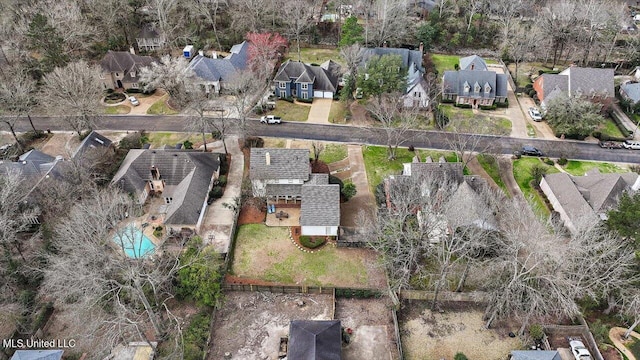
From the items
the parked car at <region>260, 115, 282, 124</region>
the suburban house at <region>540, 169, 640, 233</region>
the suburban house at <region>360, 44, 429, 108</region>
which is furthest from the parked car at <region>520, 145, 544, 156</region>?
the parked car at <region>260, 115, 282, 124</region>

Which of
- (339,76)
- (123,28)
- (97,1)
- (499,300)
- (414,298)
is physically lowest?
(414,298)

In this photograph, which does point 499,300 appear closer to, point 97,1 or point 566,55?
point 566,55

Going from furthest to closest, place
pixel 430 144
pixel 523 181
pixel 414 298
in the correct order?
1. pixel 430 144
2. pixel 523 181
3. pixel 414 298

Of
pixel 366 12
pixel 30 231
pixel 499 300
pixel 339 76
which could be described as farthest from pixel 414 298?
pixel 366 12

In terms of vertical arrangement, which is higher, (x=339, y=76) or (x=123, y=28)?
(x=123, y=28)

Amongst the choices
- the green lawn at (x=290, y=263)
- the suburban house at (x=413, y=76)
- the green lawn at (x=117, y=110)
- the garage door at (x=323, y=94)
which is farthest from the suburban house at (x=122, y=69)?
Answer: the green lawn at (x=290, y=263)

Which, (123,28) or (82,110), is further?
(123,28)

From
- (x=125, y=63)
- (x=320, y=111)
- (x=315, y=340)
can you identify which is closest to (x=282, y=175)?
(x=315, y=340)

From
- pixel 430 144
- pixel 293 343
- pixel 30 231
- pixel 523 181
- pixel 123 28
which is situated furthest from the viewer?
pixel 123 28
